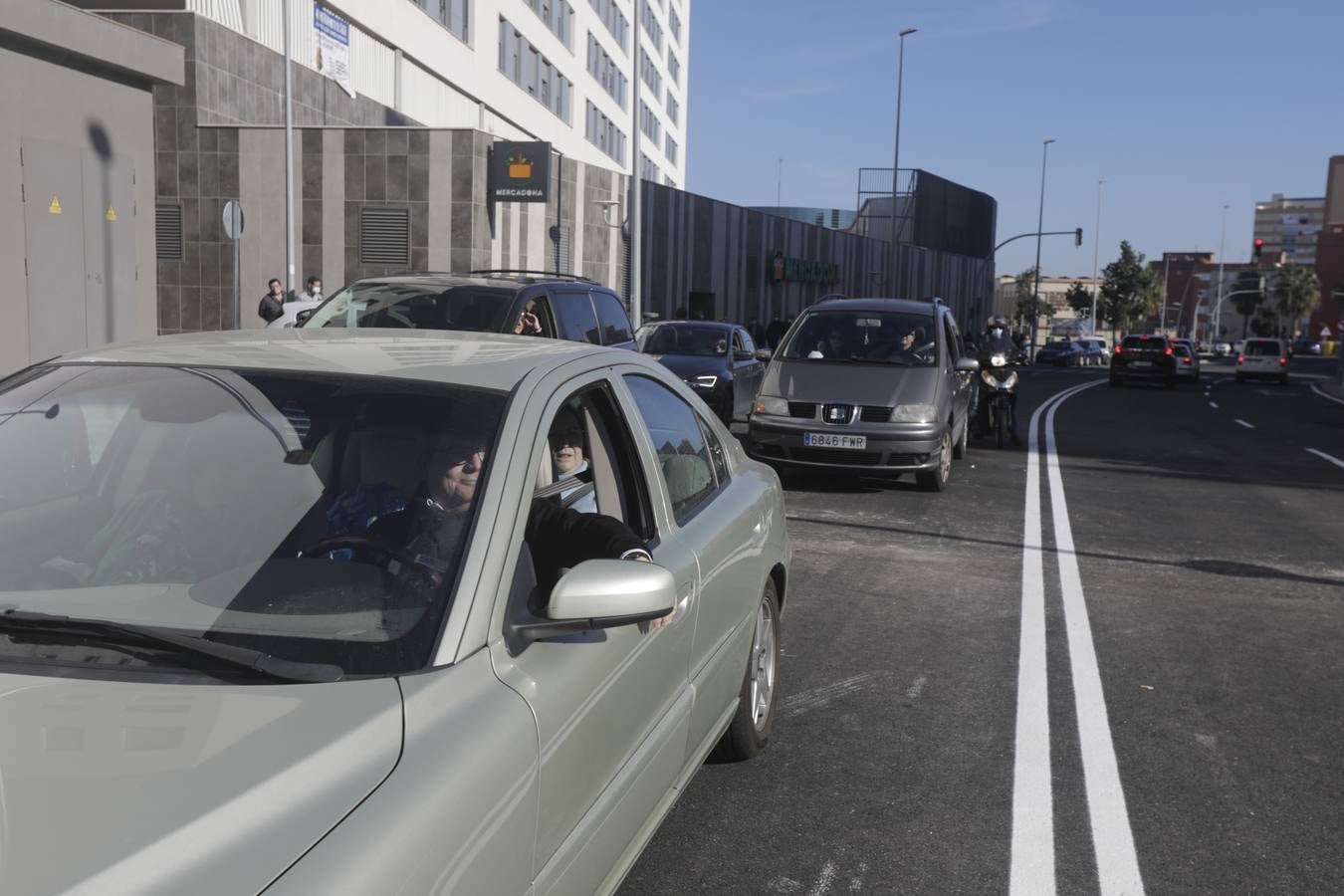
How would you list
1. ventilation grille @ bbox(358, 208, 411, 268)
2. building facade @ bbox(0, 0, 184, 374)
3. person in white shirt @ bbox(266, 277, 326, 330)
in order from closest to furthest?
1. building facade @ bbox(0, 0, 184, 374)
2. person in white shirt @ bbox(266, 277, 326, 330)
3. ventilation grille @ bbox(358, 208, 411, 268)

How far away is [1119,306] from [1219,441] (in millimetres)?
100792

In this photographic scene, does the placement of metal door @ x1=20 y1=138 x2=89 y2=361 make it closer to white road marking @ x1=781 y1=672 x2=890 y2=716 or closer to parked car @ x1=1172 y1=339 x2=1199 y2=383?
white road marking @ x1=781 y1=672 x2=890 y2=716

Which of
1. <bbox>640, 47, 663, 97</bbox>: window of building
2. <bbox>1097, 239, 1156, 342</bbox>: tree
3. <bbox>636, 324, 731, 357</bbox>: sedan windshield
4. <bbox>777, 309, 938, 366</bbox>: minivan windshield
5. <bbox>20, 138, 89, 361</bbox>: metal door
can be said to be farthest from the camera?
<bbox>1097, 239, 1156, 342</bbox>: tree

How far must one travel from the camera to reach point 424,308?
33.6ft

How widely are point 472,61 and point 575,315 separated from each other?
93.0ft

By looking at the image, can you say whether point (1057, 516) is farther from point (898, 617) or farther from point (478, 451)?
point (478, 451)

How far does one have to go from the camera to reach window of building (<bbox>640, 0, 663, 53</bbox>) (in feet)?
217

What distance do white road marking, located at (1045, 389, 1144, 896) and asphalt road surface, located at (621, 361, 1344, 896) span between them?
12mm

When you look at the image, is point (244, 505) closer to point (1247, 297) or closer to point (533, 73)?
point (533, 73)

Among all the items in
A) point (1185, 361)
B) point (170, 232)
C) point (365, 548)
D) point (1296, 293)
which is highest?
point (1296, 293)

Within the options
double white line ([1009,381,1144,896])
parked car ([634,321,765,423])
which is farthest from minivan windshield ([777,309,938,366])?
double white line ([1009,381,1144,896])

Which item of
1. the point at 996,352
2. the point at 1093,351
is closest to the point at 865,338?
the point at 996,352

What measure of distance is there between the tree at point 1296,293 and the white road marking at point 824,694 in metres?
139

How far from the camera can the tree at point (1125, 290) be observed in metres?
113
